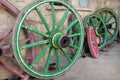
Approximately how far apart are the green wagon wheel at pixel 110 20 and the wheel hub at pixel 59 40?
8.52ft

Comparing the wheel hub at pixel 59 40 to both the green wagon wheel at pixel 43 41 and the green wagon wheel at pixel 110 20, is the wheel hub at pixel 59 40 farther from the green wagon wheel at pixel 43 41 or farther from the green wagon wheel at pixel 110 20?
the green wagon wheel at pixel 110 20

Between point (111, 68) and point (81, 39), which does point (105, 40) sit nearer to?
point (111, 68)

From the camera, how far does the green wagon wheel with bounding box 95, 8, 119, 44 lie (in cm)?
532

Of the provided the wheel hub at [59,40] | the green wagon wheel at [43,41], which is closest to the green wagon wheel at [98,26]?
the green wagon wheel at [43,41]

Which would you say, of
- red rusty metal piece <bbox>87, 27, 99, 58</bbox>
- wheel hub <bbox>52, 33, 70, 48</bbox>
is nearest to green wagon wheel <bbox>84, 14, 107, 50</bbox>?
red rusty metal piece <bbox>87, 27, 99, 58</bbox>

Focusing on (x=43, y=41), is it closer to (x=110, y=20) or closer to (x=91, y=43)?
(x=91, y=43)

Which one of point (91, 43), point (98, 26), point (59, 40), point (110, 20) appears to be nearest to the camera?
point (59, 40)

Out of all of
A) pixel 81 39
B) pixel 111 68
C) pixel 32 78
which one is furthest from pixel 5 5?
pixel 111 68

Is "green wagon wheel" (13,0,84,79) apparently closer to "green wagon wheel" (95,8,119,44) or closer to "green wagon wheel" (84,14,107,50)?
"green wagon wheel" (84,14,107,50)

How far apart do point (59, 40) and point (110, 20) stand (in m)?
3.04

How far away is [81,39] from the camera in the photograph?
328 centimetres

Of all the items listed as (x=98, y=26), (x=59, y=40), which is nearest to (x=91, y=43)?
(x=98, y=26)

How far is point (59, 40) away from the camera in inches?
110

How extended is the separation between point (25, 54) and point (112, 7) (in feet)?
11.2
